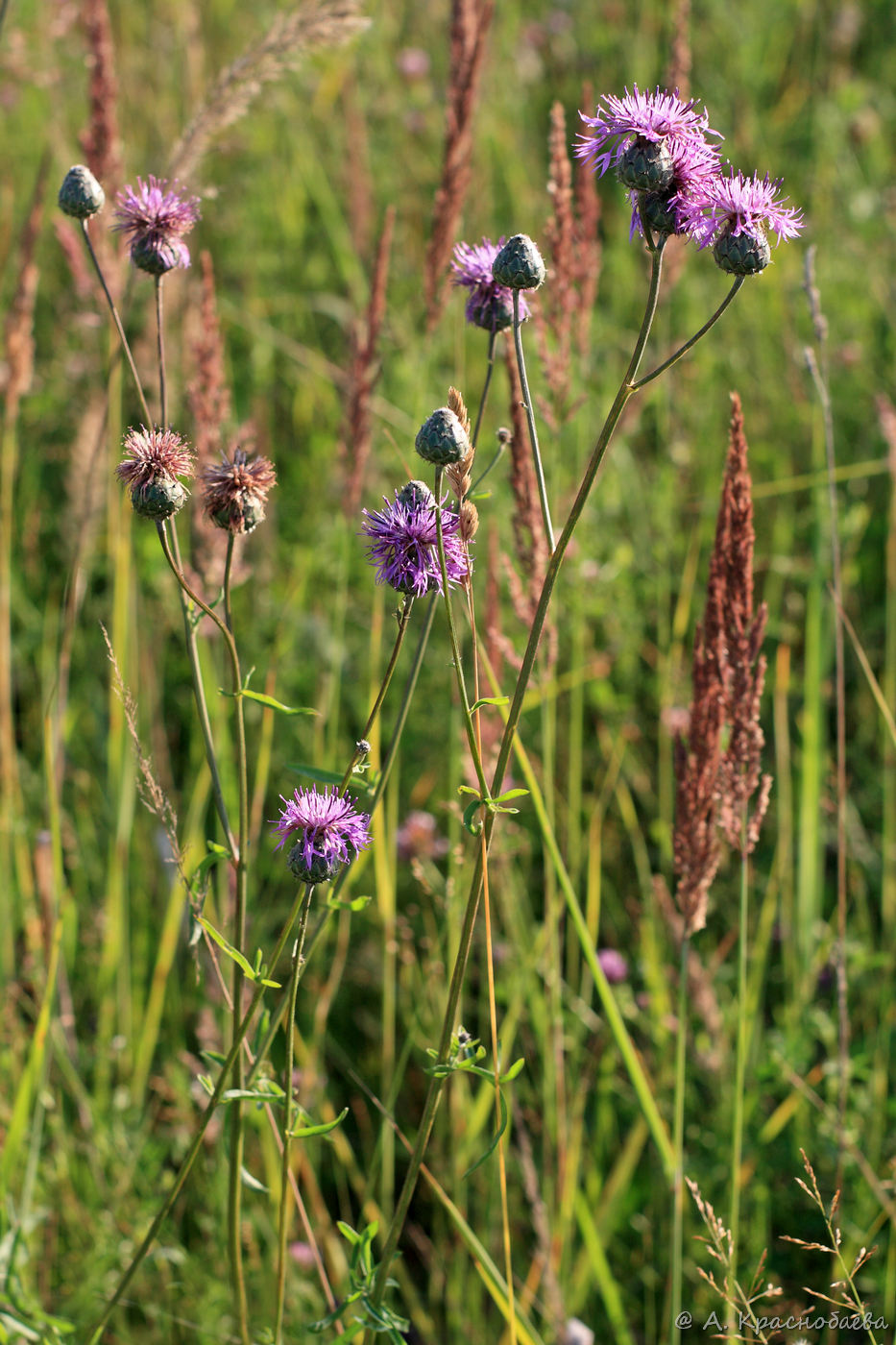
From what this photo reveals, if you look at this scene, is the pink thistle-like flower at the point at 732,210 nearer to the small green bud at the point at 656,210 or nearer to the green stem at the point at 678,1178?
the small green bud at the point at 656,210

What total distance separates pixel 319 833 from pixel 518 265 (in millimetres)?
706

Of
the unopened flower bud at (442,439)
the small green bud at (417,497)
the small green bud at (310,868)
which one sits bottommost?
the small green bud at (310,868)

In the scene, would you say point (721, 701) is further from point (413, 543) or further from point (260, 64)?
point (260, 64)

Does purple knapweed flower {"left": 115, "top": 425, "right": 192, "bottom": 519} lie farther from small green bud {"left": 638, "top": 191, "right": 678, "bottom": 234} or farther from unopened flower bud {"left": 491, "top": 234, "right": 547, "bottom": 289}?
small green bud {"left": 638, "top": 191, "right": 678, "bottom": 234}

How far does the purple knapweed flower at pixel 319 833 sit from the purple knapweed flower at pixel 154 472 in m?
0.37

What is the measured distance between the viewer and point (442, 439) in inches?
48.7

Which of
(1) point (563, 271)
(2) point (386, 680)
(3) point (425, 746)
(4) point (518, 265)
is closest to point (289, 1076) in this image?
(2) point (386, 680)

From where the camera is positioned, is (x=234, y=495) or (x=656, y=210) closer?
(x=656, y=210)

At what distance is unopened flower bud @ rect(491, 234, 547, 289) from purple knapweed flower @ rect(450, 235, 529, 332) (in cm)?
17

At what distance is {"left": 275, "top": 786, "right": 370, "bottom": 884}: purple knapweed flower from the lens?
1237 mm

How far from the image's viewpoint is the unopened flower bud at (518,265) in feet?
4.33

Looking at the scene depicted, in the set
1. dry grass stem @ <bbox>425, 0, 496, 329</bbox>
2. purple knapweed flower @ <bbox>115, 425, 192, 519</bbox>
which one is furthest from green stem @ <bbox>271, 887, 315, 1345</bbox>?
dry grass stem @ <bbox>425, 0, 496, 329</bbox>

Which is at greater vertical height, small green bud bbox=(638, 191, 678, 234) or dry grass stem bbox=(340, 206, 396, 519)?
dry grass stem bbox=(340, 206, 396, 519)

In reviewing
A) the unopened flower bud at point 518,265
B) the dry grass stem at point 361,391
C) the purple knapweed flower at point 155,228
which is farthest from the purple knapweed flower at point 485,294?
the dry grass stem at point 361,391
